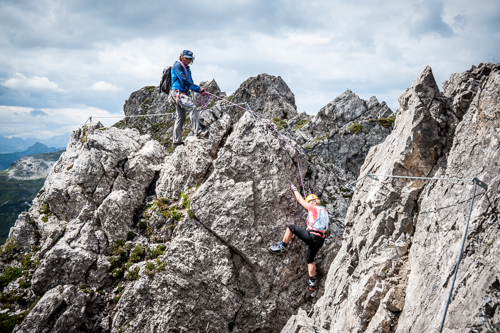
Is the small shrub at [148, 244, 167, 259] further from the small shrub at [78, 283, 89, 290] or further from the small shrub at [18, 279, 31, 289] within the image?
the small shrub at [18, 279, 31, 289]

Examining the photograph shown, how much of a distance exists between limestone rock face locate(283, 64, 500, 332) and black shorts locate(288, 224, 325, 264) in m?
1.30

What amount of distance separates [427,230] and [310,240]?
5.47 meters

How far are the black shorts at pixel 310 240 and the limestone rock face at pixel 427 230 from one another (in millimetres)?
1304

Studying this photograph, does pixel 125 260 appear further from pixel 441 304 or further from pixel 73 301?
pixel 441 304

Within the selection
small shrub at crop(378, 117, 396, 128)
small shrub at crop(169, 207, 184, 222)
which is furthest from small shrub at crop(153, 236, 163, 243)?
small shrub at crop(378, 117, 396, 128)

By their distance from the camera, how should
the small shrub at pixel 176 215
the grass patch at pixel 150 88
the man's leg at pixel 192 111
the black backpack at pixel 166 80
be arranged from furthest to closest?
the grass patch at pixel 150 88 < the black backpack at pixel 166 80 < the man's leg at pixel 192 111 < the small shrub at pixel 176 215

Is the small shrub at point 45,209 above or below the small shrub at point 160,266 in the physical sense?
above

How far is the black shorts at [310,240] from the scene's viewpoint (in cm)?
1322

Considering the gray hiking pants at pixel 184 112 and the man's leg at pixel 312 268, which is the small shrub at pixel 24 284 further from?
the man's leg at pixel 312 268

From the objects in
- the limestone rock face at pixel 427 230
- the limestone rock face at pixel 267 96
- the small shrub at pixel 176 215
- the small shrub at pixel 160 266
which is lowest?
the small shrub at pixel 160 266

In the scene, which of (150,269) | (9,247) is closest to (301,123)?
Answer: (150,269)

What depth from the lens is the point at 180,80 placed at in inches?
624

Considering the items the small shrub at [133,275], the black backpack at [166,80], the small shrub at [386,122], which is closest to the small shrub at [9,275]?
the small shrub at [133,275]

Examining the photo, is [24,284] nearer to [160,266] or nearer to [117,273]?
[117,273]
